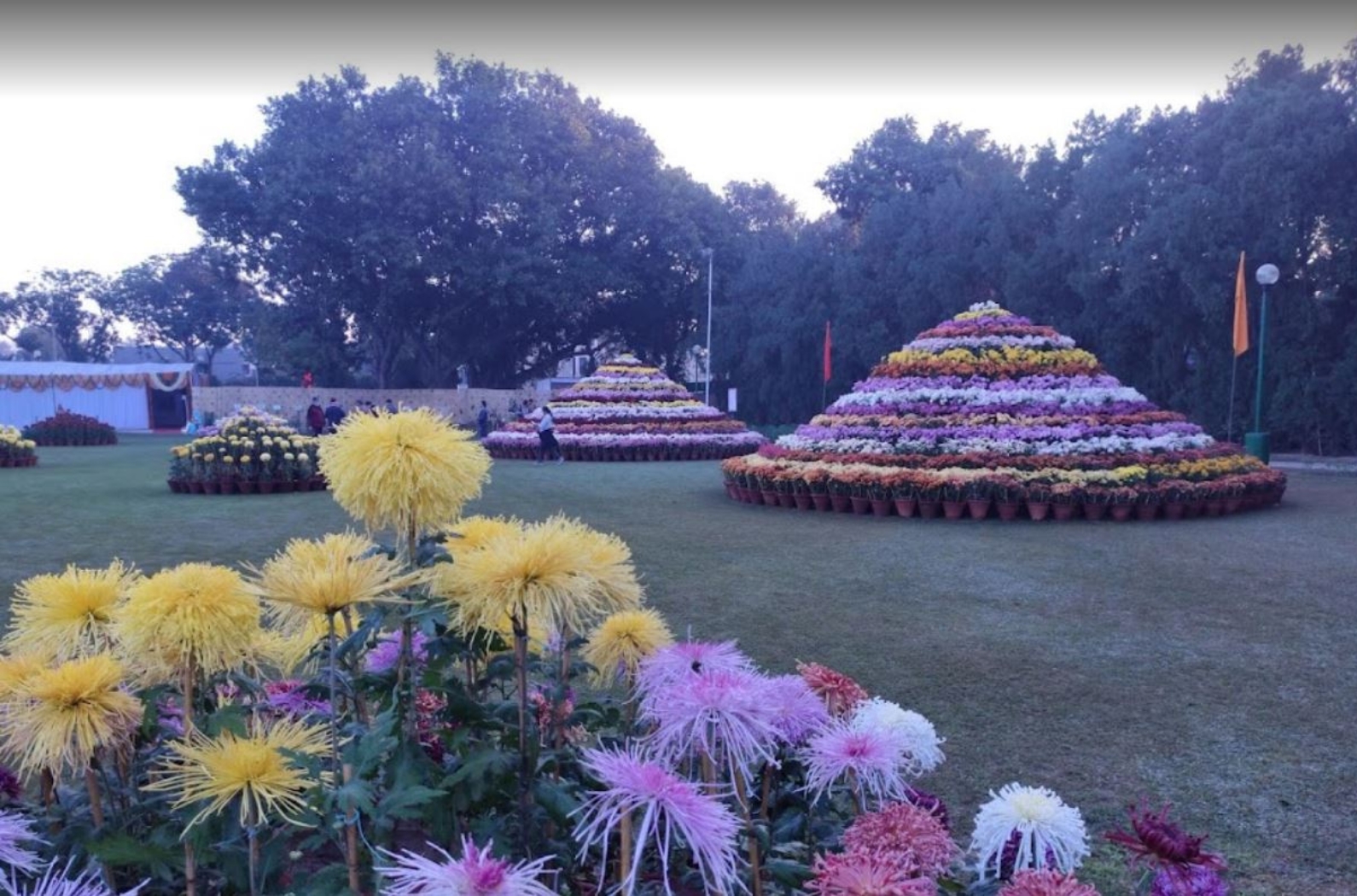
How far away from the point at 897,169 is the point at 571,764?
133 feet

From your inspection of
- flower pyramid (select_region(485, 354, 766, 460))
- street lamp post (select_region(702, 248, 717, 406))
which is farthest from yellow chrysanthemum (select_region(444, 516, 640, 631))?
street lamp post (select_region(702, 248, 717, 406))

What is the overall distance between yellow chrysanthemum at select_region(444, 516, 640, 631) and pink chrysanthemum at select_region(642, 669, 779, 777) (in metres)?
0.24

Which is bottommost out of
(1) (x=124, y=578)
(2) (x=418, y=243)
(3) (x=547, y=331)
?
(1) (x=124, y=578)

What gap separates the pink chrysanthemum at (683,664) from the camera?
171 centimetres

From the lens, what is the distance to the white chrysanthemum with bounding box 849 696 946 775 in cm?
198

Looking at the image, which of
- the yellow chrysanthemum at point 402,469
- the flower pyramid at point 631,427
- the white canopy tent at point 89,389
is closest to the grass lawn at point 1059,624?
the yellow chrysanthemum at point 402,469

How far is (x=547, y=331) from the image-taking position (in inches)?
1481

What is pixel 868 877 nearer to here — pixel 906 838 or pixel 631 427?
pixel 906 838

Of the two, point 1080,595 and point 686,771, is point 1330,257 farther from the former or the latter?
point 686,771

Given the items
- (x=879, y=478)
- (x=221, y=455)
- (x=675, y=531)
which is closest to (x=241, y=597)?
(x=675, y=531)

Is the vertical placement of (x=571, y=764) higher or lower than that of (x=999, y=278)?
lower

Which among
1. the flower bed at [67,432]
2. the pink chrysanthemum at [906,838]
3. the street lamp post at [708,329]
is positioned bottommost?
the flower bed at [67,432]

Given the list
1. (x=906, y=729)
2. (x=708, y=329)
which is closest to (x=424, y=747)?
(x=906, y=729)

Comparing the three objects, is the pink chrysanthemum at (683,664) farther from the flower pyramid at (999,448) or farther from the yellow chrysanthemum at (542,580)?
the flower pyramid at (999,448)
